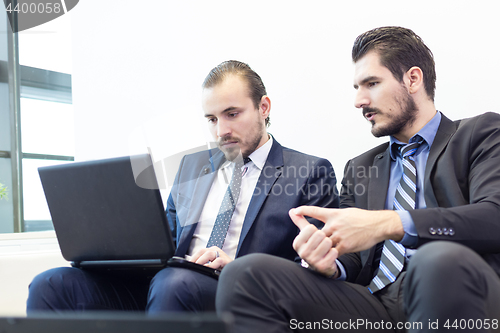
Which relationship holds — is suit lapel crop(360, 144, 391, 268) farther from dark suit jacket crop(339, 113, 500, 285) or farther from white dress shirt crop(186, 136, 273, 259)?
white dress shirt crop(186, 136, 273, 259)

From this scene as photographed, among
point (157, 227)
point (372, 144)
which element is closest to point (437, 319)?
point (157, 227)

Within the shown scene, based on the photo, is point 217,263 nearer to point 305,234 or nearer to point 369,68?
point 305,234

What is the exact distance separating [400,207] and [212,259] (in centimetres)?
61

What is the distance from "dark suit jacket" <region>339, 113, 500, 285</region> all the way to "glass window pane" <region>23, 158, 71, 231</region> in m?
2.09

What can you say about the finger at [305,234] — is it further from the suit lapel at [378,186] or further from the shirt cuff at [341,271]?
the suit lapel at [378,186]

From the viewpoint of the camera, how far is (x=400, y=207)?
129 cm

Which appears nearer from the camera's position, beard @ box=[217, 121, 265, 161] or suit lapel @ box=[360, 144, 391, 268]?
suit lapel @ box=[360, 144, 391, 268]

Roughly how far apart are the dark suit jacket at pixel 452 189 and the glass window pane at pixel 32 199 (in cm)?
209

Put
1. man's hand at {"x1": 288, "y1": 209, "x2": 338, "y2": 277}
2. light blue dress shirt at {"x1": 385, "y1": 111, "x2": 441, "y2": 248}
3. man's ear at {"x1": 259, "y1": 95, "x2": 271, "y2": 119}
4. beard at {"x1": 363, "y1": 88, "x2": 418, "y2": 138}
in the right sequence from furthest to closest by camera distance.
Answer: man's ear at {"x1": 259, "y1": 95, "x2": 271, "y2": 119}, beard at {"x1": 363, "y1": 88, "x2": 418, "y2": 138}, light blue dress shirt at {"x1": 385, "y1": 111, "x2": 441, "y2": 248}, man's hand at {"x1": 288, "y1": 209, "x2": 338, "y2": 277}

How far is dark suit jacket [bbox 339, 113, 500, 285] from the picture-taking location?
3.23 feet

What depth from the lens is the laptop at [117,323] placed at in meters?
0.48

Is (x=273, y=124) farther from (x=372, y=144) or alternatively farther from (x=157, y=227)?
(x=157, y=227)

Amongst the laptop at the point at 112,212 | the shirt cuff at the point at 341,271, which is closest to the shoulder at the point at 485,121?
the shirt cuff at the point at 341,271
